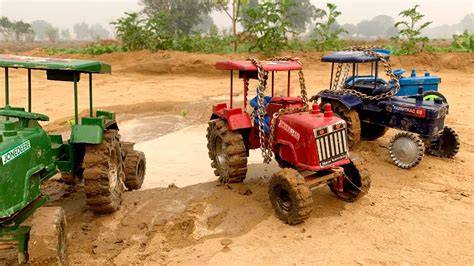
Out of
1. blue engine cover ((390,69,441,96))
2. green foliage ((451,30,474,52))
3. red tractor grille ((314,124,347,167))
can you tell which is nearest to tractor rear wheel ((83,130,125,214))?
red tractor grille ((314,124,347,167))

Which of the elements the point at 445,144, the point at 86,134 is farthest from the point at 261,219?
the point at 445,144

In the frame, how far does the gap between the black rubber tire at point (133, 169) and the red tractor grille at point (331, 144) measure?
297 centimetres

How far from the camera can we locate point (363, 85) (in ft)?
32.0

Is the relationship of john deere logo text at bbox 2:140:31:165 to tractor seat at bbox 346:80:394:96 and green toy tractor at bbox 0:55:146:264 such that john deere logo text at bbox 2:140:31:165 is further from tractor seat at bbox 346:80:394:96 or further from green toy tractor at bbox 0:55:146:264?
tractor seat at bbox 346:80:394:96

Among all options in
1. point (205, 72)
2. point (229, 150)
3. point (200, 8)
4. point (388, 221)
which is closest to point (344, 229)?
point (388, 221)

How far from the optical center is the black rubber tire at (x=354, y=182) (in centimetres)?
635

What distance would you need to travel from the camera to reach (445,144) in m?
8.94

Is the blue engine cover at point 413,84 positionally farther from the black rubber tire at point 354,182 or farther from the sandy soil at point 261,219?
the black rubber tire at point 354,182

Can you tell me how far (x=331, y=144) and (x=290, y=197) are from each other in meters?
1.00

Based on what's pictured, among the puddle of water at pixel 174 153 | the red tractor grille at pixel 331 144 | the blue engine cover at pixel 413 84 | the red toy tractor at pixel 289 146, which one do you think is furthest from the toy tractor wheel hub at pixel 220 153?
the blue engine cover at pixel 413 84

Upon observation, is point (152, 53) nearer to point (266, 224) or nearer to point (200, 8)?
point (266, 224)

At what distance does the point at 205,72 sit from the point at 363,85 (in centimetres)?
1294

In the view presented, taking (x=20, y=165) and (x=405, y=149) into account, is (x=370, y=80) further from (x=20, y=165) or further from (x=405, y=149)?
(x=20, y=165)

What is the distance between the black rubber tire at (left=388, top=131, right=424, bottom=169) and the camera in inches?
315
